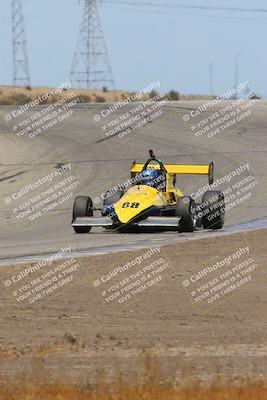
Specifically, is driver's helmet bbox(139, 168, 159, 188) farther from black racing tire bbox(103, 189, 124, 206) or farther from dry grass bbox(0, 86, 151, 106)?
dry grass bbox(0, 86, 151, 106)

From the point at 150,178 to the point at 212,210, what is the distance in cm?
138

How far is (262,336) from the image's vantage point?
1135 cm

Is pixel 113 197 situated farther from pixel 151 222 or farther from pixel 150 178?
pixel 151 222

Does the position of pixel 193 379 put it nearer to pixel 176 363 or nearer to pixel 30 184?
pixel 176 363

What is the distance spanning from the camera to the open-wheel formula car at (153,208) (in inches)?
829

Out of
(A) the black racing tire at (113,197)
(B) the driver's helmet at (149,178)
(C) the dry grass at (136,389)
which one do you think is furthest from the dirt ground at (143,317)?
(A) the black racing tire at (113,197)

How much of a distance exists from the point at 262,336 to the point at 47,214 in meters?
15.8

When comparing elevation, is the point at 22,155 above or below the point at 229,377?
below

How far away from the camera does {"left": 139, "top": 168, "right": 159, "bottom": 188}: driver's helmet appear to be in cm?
2192

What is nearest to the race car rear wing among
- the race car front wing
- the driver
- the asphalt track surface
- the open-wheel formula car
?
the open-wheel formula car

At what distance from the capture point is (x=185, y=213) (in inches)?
830

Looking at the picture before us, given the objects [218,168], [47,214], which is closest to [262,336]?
[47,214]

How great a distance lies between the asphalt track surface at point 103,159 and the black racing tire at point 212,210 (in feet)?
1.14

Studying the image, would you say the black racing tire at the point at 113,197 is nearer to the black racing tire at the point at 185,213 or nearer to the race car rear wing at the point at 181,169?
the race car rear wing at the point at 181,169
